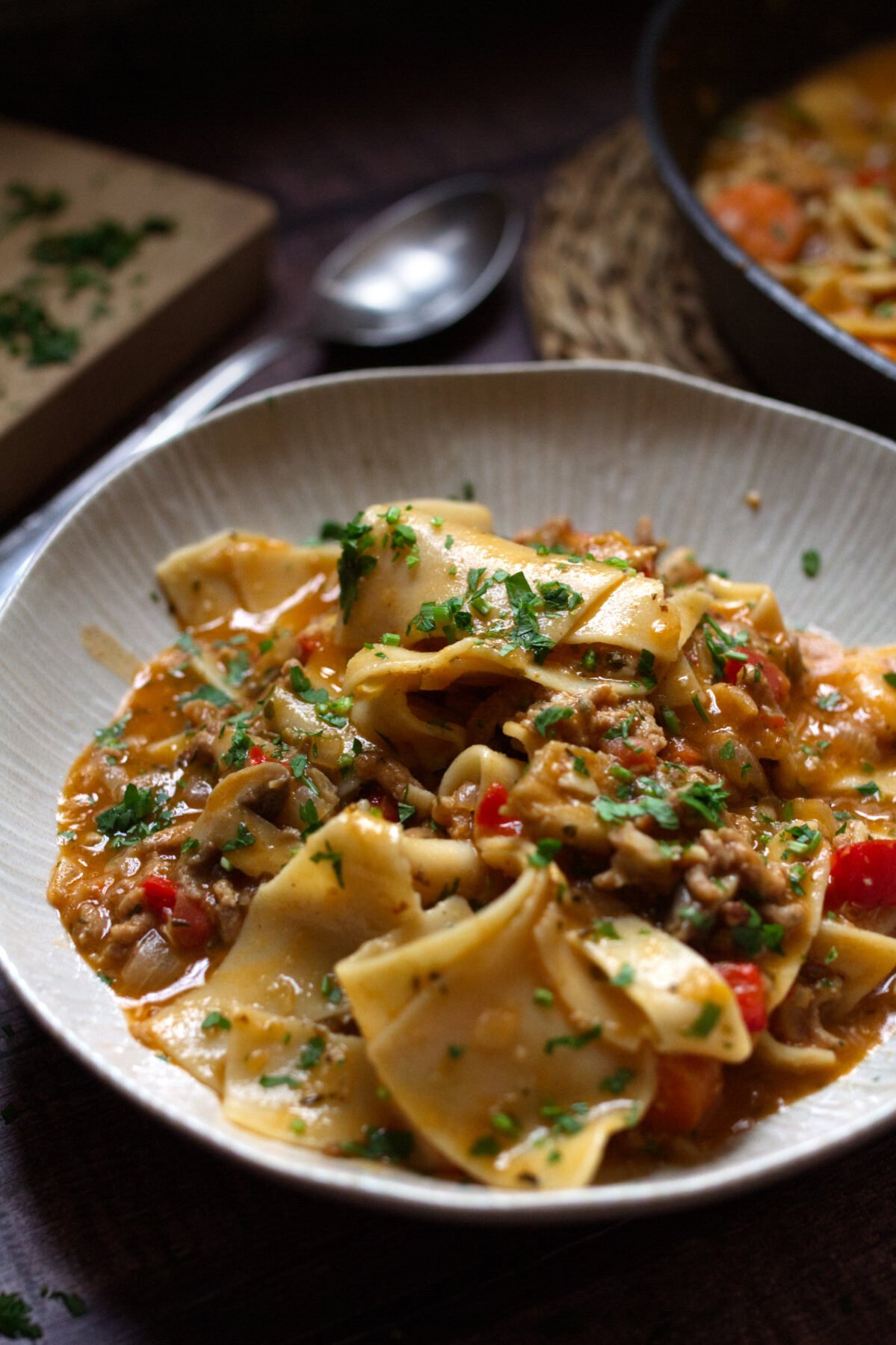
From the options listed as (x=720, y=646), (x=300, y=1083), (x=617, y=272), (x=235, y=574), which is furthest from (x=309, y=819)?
(x=617, y=272)

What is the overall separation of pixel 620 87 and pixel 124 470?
6.90 meters

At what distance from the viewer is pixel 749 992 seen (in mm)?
3816

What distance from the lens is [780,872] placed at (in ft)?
13.5

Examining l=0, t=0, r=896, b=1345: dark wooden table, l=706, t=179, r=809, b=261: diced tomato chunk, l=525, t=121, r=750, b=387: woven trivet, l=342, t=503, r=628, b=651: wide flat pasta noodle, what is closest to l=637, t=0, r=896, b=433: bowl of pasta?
l=706, t=179, r=809, b=261: diced tomato chunk

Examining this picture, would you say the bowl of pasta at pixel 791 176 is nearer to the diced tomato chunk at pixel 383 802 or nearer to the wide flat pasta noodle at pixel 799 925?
the wide flat pasta noodle at pixel 799 925

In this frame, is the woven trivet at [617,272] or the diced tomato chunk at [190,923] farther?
the woven trivet at [617,272]

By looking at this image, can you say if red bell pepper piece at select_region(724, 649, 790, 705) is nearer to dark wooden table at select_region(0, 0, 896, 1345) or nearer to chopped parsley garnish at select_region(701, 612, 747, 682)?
chopped parsley garnish at select_region(701, 612, 747, 682)

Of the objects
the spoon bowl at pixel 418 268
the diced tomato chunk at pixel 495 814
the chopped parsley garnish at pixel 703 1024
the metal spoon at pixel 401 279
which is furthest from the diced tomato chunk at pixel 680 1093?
the spoon bowl at pixel 418 268

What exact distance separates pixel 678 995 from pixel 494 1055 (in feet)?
1.91

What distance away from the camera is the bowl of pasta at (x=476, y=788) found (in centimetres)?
367

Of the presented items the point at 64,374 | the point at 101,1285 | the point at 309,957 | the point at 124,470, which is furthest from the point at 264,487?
the point at 101,1285

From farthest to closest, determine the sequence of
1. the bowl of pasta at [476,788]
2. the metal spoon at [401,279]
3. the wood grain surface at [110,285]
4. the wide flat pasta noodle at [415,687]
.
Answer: the metal spoon at [401,279], the wood grain surface at [110,285], the wide flat pasta noodle at [415,687], the bowl of pasta at [476,788]

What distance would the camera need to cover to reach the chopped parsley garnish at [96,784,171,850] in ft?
15.1

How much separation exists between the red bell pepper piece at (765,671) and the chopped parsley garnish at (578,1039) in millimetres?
1605
